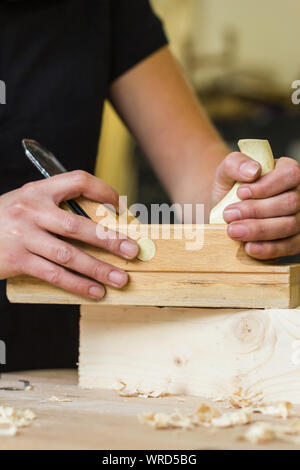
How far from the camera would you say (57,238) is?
0.85 metres

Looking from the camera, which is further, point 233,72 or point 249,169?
point 233,72

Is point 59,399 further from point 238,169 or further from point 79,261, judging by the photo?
point 238,169

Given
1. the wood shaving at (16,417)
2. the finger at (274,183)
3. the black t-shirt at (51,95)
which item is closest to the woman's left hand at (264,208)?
the finger at (274,183)

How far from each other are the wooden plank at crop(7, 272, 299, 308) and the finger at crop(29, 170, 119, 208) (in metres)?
0.12

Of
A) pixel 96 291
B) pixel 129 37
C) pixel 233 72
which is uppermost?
pixel 233 72

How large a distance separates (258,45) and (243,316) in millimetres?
2642

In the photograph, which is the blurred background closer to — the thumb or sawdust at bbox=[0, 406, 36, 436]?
Answer: the thumb

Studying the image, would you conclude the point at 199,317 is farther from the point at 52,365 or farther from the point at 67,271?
the point at 52,365

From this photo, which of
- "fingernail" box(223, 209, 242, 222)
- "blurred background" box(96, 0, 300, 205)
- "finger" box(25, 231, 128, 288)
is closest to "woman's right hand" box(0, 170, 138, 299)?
"finger" box(25, 231, 128, 288)

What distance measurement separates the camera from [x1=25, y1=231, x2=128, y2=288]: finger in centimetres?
83

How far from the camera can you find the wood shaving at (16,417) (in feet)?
2.15

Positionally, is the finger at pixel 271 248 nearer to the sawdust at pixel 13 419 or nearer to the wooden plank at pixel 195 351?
the wooden plank at pixel 195 351

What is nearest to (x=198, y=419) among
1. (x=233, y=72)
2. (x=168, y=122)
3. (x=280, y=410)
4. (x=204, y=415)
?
(x=204, y=415)

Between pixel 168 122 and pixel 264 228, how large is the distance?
48 centimetres
